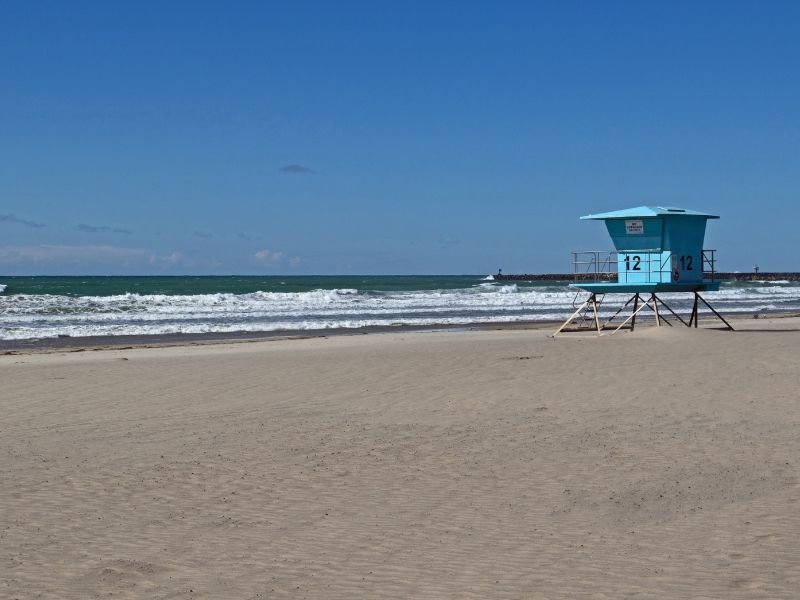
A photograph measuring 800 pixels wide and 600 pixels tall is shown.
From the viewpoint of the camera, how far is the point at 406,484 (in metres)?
8.36

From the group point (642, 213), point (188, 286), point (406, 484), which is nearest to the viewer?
point (406, 484)

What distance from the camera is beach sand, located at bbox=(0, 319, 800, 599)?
19.4 feet

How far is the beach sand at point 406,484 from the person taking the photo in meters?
5.90

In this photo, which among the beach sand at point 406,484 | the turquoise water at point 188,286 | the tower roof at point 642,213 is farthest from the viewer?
the turquoise water at point 188,286

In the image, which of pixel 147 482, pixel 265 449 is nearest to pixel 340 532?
pixel 147 482

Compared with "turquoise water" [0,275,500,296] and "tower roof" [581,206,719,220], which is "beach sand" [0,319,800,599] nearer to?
"tower roof" [581,206,719,220]

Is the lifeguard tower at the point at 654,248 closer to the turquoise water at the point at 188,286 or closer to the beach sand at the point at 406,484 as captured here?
the beach sand at the point at 406,484

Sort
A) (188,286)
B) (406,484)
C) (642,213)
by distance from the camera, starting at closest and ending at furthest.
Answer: (406,484), (642,213), (188,286)

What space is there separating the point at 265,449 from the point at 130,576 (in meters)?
4.07

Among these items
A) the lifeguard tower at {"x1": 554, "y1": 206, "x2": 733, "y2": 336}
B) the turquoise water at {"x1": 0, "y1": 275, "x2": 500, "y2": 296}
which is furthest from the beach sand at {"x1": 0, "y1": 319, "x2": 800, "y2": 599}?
the turquoise water at {"x1": 0, "y1": 275, "x2": 500, "y2": 296}

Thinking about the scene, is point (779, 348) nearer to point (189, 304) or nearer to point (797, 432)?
point (797, 432)

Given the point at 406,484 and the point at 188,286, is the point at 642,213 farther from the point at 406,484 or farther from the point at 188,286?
the point at 188,286

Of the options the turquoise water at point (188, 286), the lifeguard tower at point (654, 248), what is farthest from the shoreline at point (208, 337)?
the turquoise water at point (188, 286)

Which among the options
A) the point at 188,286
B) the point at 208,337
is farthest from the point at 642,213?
the point at 188,286
